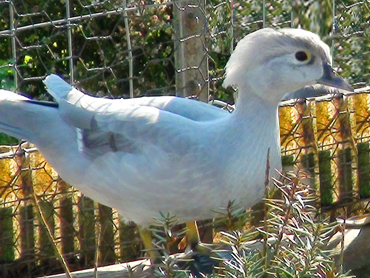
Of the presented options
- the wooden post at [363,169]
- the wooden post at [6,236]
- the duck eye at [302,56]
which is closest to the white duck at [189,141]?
the duck eye at [302,56]

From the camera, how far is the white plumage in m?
2.17

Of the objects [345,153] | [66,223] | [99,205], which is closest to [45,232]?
[66,223]

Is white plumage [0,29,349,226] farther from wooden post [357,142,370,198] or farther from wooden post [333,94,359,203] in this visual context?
wooden post [357,142,370,198]

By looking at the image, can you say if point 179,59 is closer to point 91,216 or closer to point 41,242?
point 91,216

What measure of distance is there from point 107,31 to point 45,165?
65.1 inches

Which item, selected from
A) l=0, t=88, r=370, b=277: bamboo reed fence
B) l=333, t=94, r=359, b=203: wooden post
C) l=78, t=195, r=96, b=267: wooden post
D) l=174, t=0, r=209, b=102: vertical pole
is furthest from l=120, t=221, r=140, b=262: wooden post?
l=333, t=94, r=359, b=203: wooden post

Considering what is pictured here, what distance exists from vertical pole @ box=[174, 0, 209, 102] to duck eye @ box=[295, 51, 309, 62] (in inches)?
28.6

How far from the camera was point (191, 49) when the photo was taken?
2.89 metres

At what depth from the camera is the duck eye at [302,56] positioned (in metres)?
→ 2.19

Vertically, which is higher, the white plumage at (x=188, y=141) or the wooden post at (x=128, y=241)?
the white plumage at (x=188, y=141)

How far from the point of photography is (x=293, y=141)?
3.02 m

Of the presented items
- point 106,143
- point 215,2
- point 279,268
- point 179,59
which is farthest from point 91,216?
point 279,268

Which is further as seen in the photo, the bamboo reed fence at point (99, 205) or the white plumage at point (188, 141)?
the bamboo reed fence at point (99, 205)

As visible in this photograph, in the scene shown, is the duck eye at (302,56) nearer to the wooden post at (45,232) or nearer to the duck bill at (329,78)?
the duck bill at (329,78)
